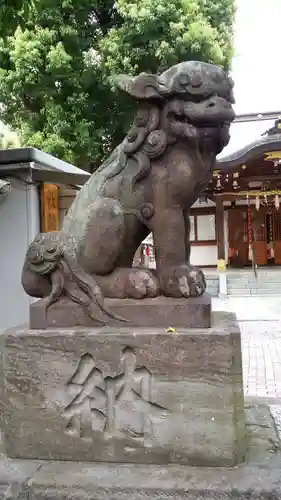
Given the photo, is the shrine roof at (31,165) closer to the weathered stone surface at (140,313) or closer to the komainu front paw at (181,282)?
the weathered stone surface at (140,313)

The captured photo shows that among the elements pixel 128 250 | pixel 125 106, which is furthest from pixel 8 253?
pixel 125 106

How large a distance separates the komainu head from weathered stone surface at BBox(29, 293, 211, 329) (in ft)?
2.51

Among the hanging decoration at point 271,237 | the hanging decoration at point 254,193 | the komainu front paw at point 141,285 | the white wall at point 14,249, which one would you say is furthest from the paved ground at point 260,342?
the hanging decoration at point 271,237

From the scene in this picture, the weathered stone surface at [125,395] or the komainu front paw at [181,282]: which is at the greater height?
the komainu front paw at [181,282]

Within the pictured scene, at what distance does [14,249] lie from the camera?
20.3 feet

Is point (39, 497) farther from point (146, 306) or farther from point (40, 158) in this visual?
point (40, 158)

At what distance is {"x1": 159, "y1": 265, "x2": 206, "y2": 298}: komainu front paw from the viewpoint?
92.7 inches

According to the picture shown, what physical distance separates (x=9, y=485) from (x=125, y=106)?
10799 millimetres

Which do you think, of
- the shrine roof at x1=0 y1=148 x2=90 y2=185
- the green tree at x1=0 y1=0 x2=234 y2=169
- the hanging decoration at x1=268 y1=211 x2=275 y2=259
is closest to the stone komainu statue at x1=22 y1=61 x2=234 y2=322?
the shrine roof at x1=0 y1=148 x2=90 y2=185

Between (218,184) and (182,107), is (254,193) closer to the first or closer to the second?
(218,184)

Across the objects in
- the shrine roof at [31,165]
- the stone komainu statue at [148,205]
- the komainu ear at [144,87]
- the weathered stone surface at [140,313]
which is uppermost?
the shrine roof at [31,165]

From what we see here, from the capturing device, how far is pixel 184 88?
2.29 meters

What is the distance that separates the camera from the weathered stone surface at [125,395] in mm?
2160

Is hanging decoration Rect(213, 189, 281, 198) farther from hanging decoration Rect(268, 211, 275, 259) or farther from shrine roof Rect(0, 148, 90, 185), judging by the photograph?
shrine roof Rect(0, 148, 90, 185)
